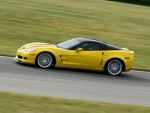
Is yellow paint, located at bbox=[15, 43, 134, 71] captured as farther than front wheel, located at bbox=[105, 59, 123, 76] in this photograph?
No

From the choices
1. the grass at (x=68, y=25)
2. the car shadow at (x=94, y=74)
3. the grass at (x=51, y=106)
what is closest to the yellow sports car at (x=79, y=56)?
the car shadow at (x=94, y=74)

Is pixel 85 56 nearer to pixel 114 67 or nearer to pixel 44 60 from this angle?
pixel 114 67

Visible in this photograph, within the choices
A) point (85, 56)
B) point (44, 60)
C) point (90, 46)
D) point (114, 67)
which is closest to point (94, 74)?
point (85, 56)

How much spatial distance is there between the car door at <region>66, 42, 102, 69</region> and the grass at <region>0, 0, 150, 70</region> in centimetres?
290

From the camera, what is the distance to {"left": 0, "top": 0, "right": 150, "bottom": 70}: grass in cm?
2422

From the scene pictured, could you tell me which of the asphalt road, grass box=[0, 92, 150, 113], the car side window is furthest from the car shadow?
grass box=[0, 92, 150, 113]

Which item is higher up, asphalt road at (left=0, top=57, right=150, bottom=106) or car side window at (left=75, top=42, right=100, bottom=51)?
car side window at (left=75, top=42, right=100, bottom=51)

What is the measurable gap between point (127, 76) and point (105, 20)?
50.7ft

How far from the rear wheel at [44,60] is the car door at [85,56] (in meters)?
0.67

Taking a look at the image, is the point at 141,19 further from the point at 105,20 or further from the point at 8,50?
the point at 8,50

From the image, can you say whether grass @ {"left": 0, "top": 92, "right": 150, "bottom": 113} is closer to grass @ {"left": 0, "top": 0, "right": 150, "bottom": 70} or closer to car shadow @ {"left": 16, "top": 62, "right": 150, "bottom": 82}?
car shadow @ {"left": 16, "top": 62, "right": 150, "bottom": 82}

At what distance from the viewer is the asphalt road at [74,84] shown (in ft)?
40.5

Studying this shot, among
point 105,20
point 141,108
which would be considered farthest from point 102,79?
point 105,20

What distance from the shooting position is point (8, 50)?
64.3 feet
